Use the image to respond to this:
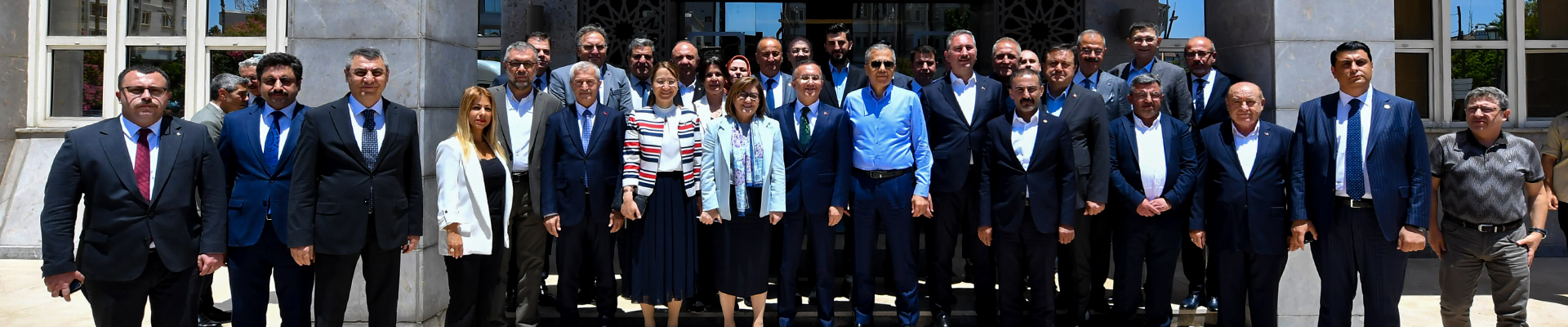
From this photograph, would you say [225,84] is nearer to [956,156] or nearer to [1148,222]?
[956,156]

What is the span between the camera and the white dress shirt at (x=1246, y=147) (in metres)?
4.73

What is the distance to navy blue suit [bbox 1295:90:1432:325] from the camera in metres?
4.30

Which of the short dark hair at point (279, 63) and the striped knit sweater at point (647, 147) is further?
the striped knit sweater at point (647, 147)

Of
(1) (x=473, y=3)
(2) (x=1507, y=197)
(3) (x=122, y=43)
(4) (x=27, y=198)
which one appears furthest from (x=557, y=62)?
(2) (x=1507, y=197)

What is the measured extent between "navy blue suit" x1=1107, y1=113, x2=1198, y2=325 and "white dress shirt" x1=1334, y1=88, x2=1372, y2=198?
0.65 meters

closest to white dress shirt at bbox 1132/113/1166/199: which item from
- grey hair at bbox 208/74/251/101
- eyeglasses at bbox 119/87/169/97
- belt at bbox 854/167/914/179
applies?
belt at bbox 854/167/914/179

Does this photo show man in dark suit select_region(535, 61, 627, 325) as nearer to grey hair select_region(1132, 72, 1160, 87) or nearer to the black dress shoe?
grey hair select_region(1132, 72, 1160, 87)

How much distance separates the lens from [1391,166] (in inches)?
170

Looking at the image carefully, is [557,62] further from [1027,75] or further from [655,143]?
[1027,75]

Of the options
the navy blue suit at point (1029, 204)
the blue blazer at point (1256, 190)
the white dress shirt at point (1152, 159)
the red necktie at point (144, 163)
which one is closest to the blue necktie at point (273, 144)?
the red necktie at point (144, 163)

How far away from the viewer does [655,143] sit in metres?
4.75

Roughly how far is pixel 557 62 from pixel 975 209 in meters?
5.00

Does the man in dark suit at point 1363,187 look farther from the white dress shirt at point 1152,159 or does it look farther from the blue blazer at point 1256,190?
the white dress shirt at point 1152,159

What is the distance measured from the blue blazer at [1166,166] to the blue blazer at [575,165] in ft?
8.66
